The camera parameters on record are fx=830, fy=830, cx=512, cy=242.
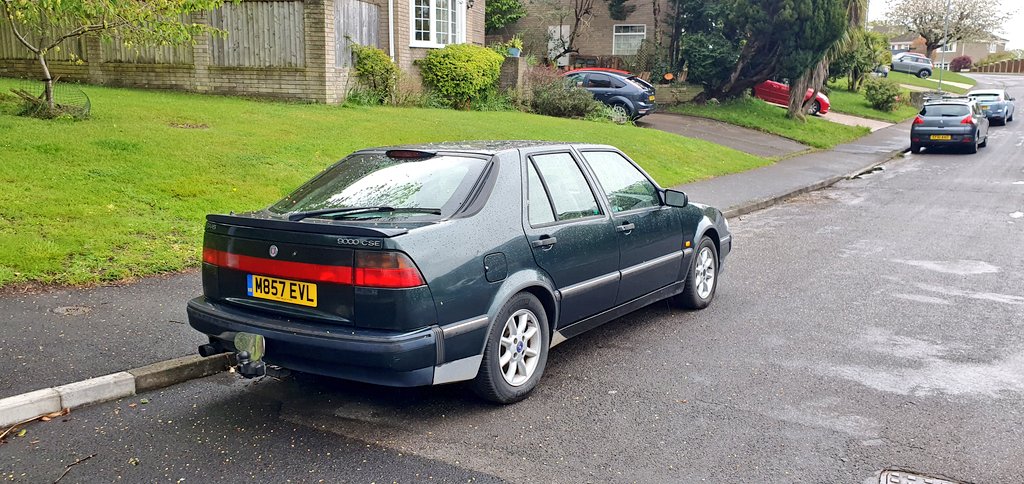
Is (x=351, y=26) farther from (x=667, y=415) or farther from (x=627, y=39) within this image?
(x=627, y=39)

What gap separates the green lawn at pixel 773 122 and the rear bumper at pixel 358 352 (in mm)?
22105

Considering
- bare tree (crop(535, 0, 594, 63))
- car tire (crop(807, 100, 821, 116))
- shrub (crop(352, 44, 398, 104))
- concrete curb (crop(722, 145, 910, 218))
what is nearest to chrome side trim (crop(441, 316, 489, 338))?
concrete curb (crop(722, 145, 910, 218))

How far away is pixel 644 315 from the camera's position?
682 cm

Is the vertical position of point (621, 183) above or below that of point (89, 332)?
above

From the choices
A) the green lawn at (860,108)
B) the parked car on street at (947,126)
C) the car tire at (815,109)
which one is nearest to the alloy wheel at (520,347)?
the parked car on street at (947,126)

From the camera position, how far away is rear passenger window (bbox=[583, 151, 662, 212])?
19.2 ft

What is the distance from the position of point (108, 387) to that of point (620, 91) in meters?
20.5

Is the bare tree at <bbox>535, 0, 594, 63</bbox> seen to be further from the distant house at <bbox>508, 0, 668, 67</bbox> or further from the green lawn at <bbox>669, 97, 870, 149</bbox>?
the green lawn at <bbox>669, 97, 870, 149</bbox>

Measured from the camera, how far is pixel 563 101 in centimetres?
2181

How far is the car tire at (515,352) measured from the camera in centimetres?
454

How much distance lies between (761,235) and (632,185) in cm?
539

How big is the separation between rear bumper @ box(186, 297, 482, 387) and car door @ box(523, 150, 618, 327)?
0.93m

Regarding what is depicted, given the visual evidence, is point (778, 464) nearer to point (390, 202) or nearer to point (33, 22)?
point (390, 202)

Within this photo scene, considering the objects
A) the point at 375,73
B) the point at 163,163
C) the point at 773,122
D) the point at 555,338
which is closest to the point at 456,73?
the point at 375,73
